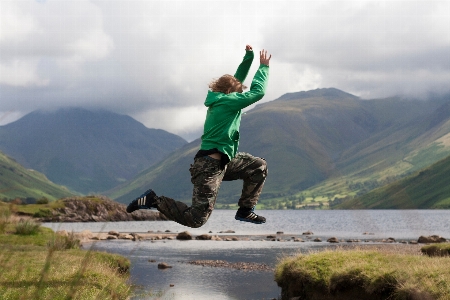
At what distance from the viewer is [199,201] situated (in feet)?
34.7

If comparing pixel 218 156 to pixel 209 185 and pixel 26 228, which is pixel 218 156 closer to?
pixel 209 185

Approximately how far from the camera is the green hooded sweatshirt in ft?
33.7

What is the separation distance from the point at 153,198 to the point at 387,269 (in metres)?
14.8

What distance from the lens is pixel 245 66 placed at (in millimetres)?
11539

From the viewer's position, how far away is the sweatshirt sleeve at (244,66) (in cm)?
1151

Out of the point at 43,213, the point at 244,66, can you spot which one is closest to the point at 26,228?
the point at 244,66

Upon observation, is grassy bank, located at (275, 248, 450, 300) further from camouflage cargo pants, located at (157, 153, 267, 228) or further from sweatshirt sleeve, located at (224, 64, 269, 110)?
sweatshirt sleeve, located at (224, 64, 269, 110)

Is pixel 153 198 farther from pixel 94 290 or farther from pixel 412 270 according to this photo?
pixel 412 270

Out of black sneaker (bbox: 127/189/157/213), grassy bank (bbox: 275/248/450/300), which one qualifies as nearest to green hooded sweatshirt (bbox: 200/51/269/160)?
black sneaker (bbox: 127/189/157/213)

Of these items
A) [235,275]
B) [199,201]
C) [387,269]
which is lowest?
[235,275]

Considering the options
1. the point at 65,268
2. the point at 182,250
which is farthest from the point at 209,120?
the point at 182,250

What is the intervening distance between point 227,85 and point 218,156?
56.6 inches

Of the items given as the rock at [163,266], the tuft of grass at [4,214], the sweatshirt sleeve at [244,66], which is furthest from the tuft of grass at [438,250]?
the tuft of grass at [4,214]

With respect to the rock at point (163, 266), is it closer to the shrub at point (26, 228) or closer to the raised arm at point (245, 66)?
the shrub at point (26, 228)
